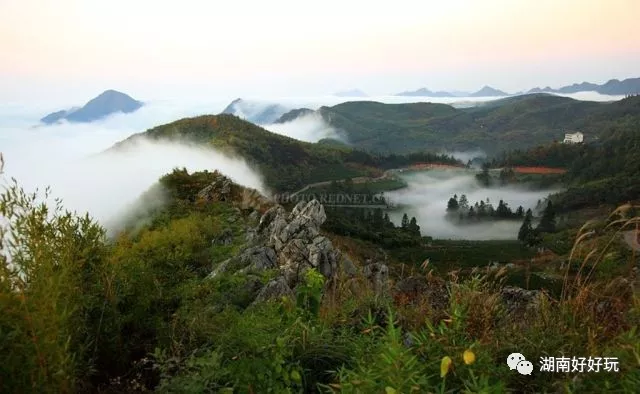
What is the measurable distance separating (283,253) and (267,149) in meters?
149

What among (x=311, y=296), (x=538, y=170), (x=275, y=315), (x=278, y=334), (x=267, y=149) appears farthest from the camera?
(x=538, y=170)

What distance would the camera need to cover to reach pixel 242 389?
10.5ft

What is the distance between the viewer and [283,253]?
14156mm

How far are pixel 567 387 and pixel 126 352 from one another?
3892 mm

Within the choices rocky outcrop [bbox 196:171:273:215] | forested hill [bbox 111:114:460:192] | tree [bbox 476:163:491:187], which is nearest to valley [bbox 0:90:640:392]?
rocky outcrop [bbox 196:171:273:215]

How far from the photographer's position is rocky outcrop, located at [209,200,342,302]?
10258 mm

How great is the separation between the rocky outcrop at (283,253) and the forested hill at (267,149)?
119879 millimetres

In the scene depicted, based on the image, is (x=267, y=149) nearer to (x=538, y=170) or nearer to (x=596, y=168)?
(x=596, y=168)

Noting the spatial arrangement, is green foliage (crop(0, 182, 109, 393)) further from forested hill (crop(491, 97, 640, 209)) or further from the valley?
forested hill (crop(491, 97, 640, 209))

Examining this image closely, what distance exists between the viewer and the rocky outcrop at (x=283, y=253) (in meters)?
10.3

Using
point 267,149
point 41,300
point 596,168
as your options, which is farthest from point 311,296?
point 596,168

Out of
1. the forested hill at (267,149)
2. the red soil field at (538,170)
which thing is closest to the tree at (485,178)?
the red soil field at (538,170)

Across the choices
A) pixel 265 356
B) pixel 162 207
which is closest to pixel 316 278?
pixel 265 356

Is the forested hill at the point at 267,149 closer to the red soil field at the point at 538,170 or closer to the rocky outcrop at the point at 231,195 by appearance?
the red soil field at the point at 538,170
